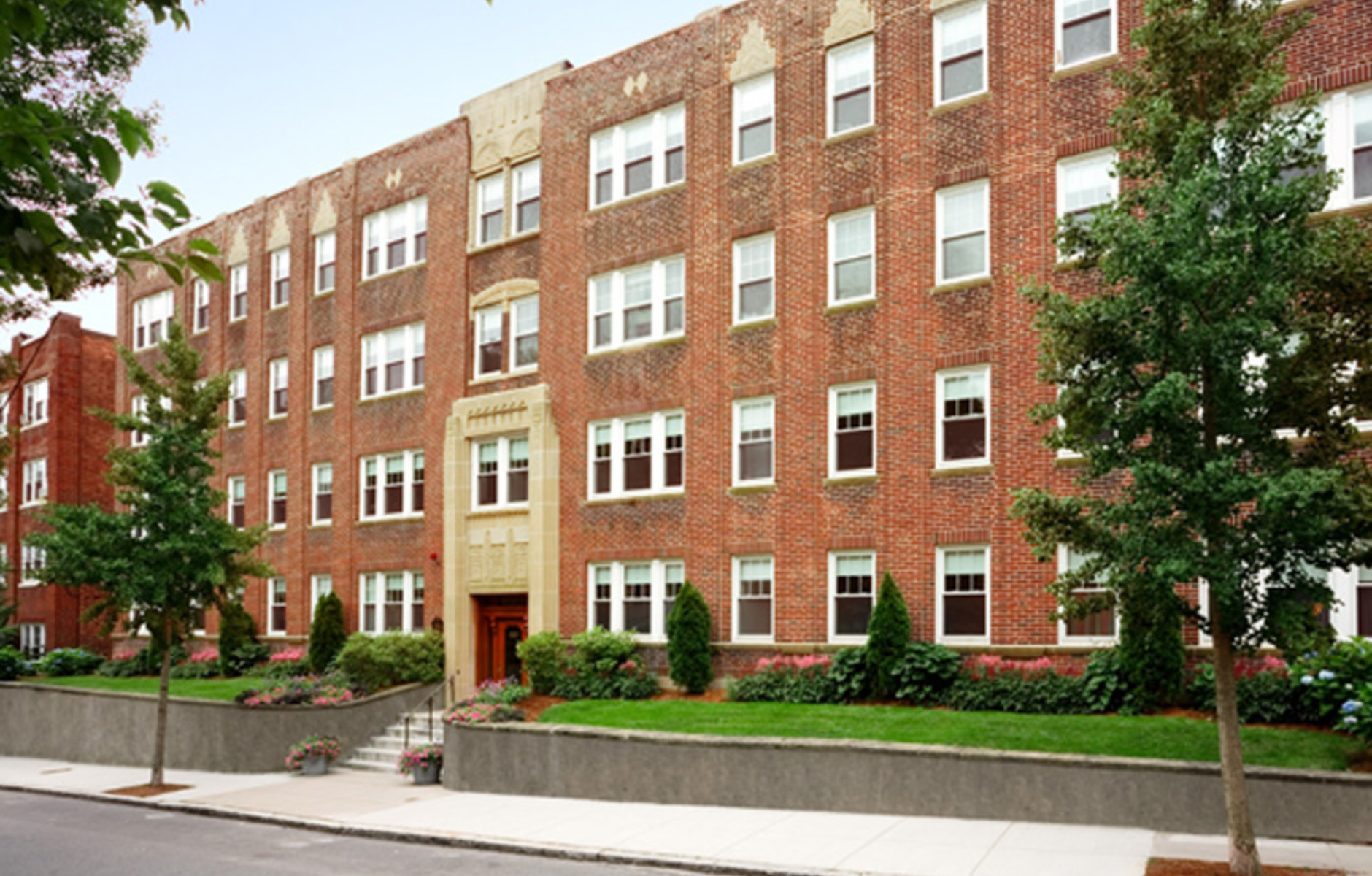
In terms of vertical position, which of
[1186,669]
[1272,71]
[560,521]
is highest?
[1272,71]

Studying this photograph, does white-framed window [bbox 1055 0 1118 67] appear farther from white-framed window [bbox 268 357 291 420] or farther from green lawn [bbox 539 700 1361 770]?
white-framed window [bbox 268 357 291 420]

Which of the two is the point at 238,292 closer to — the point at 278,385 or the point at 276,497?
the point at 278,385

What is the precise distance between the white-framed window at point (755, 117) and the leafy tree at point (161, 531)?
38.6 feet

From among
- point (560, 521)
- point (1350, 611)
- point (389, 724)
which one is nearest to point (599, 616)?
point (560, 521)

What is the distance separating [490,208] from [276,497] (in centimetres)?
1228

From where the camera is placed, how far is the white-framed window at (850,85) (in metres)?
24.9

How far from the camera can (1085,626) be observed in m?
21.2

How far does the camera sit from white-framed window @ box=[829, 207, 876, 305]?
80.6ft

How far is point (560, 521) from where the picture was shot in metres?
29.3

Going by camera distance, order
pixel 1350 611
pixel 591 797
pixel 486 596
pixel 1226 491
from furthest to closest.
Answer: pixel 486 596 → pixel 591 797 → pixel 1350 611 → pixel 1226 491

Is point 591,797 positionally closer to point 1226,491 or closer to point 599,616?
point 599,616

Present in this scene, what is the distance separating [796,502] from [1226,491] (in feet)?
43.2

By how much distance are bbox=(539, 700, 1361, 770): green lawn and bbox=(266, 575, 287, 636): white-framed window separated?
1626 cm

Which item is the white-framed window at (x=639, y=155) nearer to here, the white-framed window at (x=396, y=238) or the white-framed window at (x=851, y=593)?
the white-framed window at (x=396, y=238)
